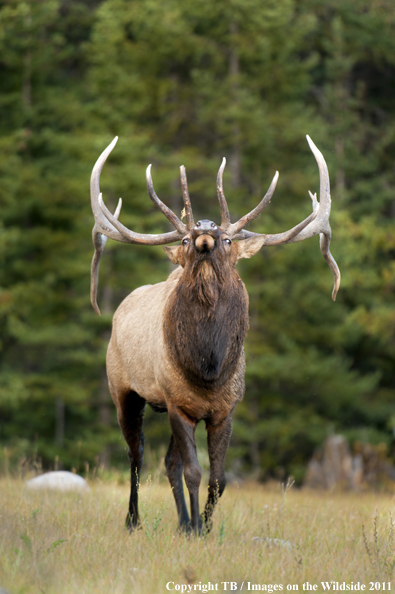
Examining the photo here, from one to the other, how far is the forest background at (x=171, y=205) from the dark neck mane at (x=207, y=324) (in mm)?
10501

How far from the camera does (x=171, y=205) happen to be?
17.5 m

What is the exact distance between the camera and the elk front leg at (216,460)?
4.98 metres

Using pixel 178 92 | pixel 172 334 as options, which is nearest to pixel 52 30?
pixel 178 92

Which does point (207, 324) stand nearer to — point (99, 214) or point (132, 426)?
point (99, 214)

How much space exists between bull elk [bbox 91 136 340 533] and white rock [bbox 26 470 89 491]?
1.54 m

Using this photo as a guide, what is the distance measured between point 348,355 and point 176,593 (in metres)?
Result: 16.9

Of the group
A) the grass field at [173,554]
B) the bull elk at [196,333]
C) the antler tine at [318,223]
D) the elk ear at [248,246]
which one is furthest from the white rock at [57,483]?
the antler tine at [318,223]

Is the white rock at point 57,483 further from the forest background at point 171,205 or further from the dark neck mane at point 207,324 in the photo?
the forest background at point 171,205

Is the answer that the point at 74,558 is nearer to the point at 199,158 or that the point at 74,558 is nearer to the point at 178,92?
the point at 199,158

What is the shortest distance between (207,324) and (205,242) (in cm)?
56

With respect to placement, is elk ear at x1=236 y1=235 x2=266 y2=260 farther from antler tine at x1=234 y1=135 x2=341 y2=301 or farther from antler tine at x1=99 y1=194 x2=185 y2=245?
antler tine at x1=99 y1=194 x2=185 y2=245

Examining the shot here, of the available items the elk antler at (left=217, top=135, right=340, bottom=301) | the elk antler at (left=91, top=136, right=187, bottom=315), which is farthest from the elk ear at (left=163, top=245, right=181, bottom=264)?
the elk antler at (left=217, top=135, right=340, bottom=301)

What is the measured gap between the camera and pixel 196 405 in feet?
16.0

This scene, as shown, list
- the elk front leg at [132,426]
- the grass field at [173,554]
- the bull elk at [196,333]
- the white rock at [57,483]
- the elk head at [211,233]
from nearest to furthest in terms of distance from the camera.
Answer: the grass field at [173,554]
the elk head at [211,233]
the bull elk at [196,333]
the elk front leg at [132,426]
the white rock at [57,483]
